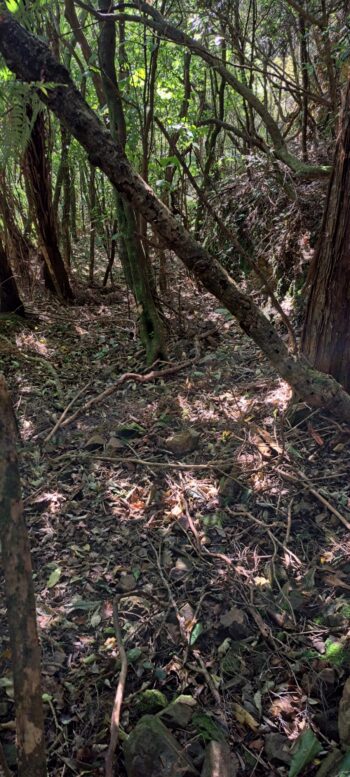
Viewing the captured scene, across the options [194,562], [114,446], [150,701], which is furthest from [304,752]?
[114,446]

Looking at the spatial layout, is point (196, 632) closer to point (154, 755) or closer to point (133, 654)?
point (133, 654)

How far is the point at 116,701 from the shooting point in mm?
1589

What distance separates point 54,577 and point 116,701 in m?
0.75

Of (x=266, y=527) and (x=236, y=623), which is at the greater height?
(x=266, y=527)

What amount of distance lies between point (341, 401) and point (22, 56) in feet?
6.92

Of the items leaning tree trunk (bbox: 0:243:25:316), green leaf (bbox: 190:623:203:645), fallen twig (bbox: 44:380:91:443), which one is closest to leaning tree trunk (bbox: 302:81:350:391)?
green leaf (bbox: 190:623:203:645)

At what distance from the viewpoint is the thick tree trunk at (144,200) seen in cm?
193

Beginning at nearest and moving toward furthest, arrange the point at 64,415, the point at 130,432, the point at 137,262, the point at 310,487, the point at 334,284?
1. the point at 310,487
2. the point at 334,284
3. the point at 130,432
4. the point at 64,415
5. the point at 137,262

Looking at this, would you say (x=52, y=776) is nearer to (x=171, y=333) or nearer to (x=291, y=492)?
(x=291, y=492)

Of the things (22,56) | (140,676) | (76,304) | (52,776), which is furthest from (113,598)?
(76,304)

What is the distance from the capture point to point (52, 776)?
4.96ft

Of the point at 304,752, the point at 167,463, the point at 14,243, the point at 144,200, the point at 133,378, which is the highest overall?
the point at 14,243

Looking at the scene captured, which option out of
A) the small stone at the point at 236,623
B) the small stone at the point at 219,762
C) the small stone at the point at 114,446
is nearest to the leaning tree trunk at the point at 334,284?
the small stone at the point at 114,446

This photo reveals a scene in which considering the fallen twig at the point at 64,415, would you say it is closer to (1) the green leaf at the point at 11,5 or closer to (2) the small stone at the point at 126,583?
(2) the small stone at the point at 126,583
